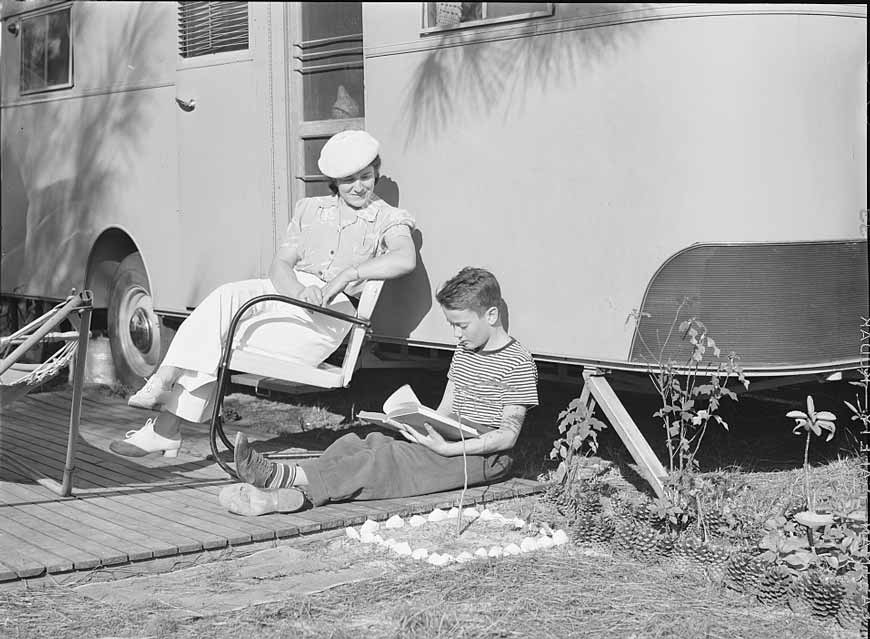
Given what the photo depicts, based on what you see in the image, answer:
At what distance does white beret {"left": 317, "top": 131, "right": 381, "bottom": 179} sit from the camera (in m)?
5.51

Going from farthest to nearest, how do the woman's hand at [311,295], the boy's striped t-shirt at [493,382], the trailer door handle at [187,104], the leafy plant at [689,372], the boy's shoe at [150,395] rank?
the trailer door handle at [187,104], the woman's hand at [311,295], the boy's shoe at [150,395], the boy's striped t-shirt at [493,382], the leafy plant at [689,372]

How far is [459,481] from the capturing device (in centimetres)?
500

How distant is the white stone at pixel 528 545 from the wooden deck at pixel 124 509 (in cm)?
56

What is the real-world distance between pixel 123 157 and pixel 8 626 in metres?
4.66

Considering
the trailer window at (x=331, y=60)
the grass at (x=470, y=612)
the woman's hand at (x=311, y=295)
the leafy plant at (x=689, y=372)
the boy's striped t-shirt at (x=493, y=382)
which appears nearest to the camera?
the grass at (x=470, y=612)

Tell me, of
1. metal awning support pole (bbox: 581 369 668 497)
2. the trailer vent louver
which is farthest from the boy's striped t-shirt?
the trailer vent louver

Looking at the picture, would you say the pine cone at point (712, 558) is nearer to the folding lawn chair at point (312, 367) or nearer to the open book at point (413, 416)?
the open book at point (413, 416)

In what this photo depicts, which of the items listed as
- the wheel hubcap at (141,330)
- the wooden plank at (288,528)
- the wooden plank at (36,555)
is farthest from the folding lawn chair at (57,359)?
the wheel hubcap at (141,330)

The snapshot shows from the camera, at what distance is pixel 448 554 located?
4234mm

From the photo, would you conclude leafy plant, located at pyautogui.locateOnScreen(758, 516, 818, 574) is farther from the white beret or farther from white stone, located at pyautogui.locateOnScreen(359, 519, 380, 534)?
the white beret

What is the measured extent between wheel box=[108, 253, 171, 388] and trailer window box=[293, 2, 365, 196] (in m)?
1.80

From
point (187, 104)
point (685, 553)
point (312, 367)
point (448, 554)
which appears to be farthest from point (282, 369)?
point (187, 104)

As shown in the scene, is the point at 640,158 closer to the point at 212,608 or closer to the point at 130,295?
the point at 212,608

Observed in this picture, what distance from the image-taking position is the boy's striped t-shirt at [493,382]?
16.1 feet
